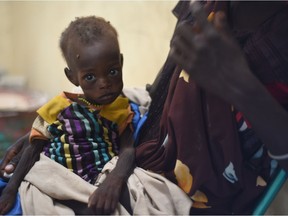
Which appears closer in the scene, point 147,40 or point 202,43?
point 202,43

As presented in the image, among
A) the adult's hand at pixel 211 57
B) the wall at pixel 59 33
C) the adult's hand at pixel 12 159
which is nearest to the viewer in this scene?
the adult's hand at pixel 211 57

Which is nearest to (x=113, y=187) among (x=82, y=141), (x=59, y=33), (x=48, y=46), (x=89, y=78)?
(x=82, y=141)

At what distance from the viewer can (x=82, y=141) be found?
0.98 metres

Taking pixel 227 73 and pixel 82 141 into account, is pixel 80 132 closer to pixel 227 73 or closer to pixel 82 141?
pixel 82 141

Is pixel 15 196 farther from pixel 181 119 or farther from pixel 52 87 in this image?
pixel 52 87

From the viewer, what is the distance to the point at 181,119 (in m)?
0.78

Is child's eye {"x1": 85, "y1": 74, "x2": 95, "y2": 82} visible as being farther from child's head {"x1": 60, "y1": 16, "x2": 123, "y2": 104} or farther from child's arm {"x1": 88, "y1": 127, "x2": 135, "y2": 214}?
child's arm {"x1": 88, "y1": 127, "x2": 135, "y2": 214}

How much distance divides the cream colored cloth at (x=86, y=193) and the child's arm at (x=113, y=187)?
0.8 inches

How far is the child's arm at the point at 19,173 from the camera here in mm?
885

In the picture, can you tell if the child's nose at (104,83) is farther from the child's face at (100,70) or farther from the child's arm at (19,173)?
the child's arm at (19,173)

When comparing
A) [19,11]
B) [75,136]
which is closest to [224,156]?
[75,136]

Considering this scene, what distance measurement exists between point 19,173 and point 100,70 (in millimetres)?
342

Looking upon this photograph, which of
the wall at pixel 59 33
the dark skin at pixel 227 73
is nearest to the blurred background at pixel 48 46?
the wall at pixel 59 33

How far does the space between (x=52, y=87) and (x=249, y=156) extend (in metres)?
2.11
